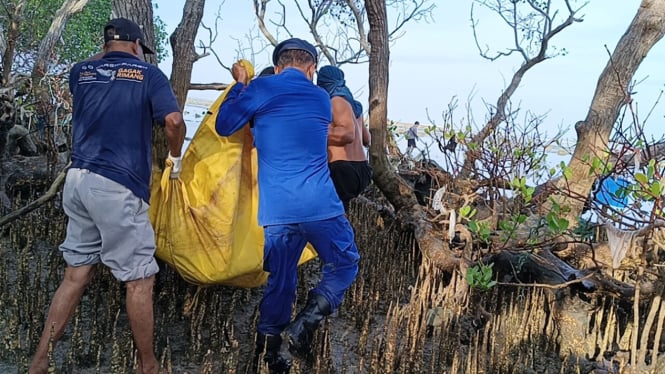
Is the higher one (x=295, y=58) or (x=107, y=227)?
(x=295, y=58)

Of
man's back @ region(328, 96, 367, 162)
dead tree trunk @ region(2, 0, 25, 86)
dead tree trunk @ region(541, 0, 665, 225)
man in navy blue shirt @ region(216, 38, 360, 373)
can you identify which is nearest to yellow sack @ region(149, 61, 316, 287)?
man in navy blue shirt @ region(216, 38, 360, 373)

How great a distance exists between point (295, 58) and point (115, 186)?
98cm

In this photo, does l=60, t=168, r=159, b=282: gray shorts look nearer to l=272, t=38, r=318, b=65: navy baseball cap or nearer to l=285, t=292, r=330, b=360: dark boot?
l=285, t=292, r=330, b=360: dark boot

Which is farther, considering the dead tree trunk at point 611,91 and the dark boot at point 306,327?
the dead tree trunk at point 611,91

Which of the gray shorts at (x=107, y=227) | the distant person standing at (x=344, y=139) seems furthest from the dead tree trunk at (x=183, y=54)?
the gray shorts at (x=107, y=227)

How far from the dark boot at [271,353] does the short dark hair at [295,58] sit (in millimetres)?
1236

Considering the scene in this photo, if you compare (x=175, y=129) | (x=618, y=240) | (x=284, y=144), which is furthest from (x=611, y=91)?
(x=175, y=129)

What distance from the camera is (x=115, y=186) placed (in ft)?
7.43

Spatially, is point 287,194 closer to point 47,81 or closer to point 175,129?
point 175,129

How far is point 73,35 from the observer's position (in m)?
13.2

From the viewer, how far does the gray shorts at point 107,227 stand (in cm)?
225

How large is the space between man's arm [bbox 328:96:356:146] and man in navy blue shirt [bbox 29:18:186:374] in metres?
0.96

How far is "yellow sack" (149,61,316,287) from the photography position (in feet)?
8.72

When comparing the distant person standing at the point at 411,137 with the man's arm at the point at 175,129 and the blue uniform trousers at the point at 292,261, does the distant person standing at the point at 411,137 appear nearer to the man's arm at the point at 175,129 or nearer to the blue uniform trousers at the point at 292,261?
the blue uniform trousers at the point at 292,261
